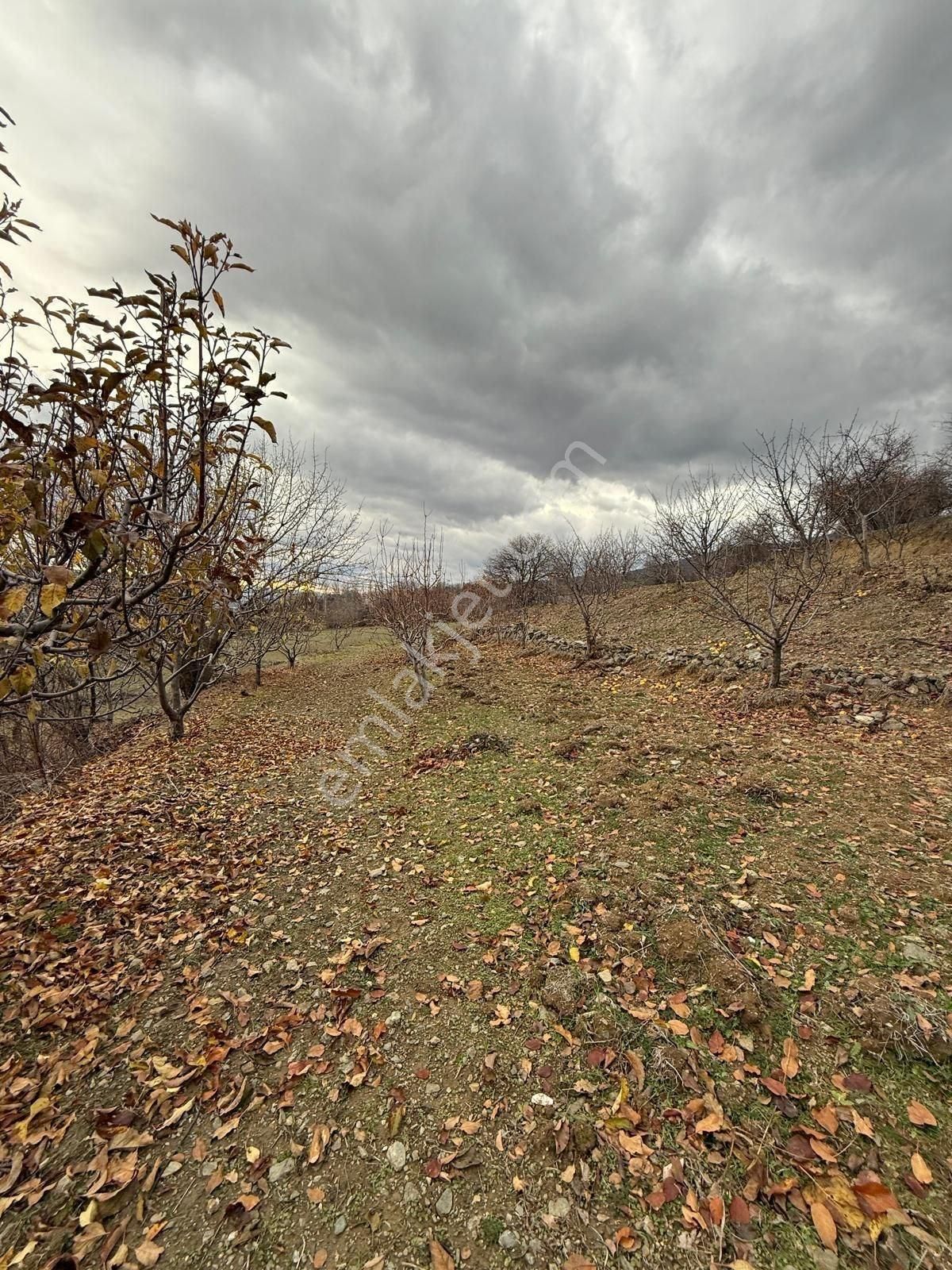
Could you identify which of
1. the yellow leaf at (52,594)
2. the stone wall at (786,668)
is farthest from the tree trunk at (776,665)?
the yellow leaf at (52,594)

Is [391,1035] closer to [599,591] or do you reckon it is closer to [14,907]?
[14,907]

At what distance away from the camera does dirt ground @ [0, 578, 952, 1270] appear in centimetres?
196

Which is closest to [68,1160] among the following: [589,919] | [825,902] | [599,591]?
[589,919]

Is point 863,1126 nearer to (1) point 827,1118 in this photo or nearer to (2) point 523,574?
(1) point 827,1118

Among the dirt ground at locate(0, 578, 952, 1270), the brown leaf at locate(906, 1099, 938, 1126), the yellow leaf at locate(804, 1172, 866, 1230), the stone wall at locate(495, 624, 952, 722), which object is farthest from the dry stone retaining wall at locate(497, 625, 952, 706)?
the yellow leaf at locate(804, 1172, 866, 1230)

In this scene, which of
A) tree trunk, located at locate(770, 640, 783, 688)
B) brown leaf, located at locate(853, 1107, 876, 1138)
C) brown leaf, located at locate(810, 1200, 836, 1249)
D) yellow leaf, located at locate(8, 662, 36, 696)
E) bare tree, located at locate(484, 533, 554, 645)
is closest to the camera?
yellow leaf, located at locate(8, 662, 36, 696)

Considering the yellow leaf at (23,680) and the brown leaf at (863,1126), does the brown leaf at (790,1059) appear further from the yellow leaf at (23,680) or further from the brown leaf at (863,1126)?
the yellow leaf at (23,680)

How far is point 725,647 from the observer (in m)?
10.2

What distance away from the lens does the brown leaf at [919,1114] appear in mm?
2072

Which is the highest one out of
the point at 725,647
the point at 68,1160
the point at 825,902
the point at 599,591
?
the point at 599,591

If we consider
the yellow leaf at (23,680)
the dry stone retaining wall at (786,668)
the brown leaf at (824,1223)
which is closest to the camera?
the yellow leaf at (23,680)

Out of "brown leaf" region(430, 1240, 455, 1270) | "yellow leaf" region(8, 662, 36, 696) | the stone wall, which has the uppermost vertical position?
"yellow leaf" region(8, 662, 36, 696)

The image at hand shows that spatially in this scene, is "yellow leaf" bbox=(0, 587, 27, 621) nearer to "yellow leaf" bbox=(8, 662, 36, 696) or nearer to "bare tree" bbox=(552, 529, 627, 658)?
"yellow leaf" bbox=(8, 662, 36, 696)

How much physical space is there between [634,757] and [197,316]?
5.85 m
